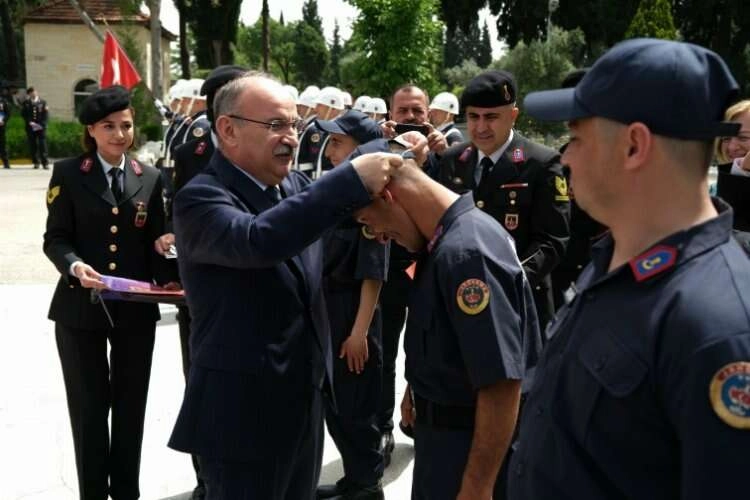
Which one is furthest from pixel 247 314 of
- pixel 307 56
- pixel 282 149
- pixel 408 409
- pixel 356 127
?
pixel 307 56

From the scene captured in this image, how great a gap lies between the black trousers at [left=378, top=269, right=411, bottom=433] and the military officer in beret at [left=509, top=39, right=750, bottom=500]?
3.28 m

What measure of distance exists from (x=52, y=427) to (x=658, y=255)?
16.1 feet

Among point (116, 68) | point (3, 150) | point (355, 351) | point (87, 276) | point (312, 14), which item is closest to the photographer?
point (87, 276)

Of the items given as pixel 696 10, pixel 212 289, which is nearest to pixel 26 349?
pixel 212 289

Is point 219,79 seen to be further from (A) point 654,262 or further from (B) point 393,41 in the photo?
(B) point 393,41

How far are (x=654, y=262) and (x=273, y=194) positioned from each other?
1.59 metres

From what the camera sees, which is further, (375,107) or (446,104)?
(375,107)

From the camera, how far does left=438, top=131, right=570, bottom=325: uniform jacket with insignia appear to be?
423 centimetres

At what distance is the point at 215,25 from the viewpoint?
39812mm

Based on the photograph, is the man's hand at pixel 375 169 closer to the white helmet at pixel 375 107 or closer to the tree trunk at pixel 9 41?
the white helmet at pixel 375 107

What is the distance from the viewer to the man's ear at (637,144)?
1.50 metres

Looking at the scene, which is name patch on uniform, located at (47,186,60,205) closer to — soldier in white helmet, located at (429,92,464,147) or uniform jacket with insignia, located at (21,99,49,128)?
soldier in white helmet, located at (429,92,464,147)

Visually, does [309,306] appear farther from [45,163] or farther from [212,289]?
[45,163]

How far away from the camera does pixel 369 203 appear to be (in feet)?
8.04
